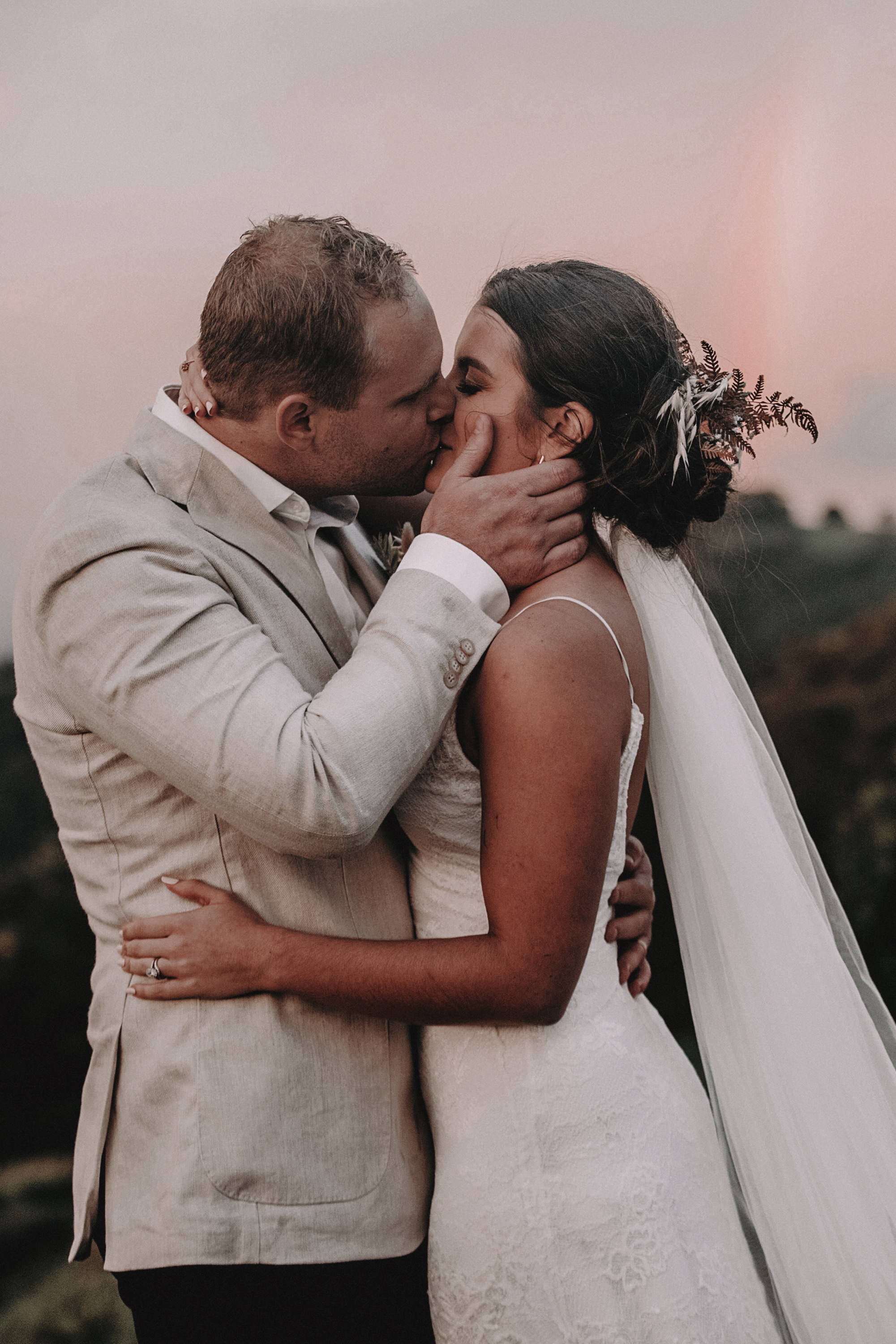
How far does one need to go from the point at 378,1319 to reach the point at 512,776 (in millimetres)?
892

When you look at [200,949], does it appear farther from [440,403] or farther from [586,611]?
[440,403]

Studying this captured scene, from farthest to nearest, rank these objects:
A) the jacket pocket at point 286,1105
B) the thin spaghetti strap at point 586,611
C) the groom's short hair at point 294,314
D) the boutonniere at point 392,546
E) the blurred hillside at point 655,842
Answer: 1. the blurred hillside at point 655,842
2. the boutonniere at point 392,546
3. the groom's short hair at point 294,314
4. the thin spaghetti strap at point 586,611
5. the jacket pocket at point 286,1105

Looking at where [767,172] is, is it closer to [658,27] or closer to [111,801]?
[658,27]

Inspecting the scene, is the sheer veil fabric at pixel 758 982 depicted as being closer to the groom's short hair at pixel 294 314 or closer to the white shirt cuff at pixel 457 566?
the white shirt cuff at pixel 457 566

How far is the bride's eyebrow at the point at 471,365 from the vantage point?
1.84 m

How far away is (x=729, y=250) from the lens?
3.24m

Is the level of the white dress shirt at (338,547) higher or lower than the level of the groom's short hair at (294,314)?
lower

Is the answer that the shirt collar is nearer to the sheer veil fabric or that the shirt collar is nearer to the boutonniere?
the boutonniere

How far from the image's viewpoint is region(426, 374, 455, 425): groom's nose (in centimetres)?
187

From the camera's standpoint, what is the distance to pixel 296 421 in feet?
5.91

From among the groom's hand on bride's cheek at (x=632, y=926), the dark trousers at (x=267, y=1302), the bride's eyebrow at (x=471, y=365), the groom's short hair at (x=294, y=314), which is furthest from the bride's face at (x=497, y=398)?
the dark trousers at (x=267, y=1302)

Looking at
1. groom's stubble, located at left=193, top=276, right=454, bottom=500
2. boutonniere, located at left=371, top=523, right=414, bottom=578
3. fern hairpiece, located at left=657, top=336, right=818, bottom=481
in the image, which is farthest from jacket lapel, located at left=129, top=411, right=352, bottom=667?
fern hairpiece, located at left=657, top=336, right=818, bottom=481

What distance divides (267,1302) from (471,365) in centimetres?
152

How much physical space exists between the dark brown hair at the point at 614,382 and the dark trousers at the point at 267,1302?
1.28 metres
